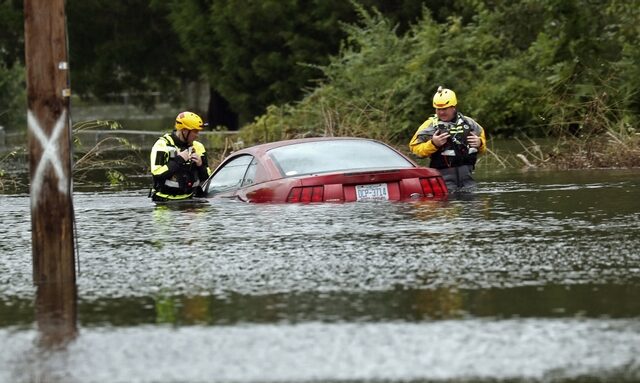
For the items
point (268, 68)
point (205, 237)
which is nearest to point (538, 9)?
point (268, 68)

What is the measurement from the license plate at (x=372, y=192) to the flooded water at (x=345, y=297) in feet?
0.35

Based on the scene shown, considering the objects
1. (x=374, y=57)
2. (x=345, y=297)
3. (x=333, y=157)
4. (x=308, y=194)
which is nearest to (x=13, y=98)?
(x=374, y=57)

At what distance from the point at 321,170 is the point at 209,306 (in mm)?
6547

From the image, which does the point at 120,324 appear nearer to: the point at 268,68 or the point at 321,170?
the point at 321,170

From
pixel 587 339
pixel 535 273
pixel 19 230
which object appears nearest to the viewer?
pixel 587 339

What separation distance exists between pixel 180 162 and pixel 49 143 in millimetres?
7284

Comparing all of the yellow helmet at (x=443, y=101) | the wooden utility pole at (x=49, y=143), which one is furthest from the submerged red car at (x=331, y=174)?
the wooden utility pole at (x=49, y=143)

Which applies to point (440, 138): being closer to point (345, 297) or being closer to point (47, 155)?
point (47, 155)

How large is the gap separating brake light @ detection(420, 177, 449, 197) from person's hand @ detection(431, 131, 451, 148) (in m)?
0.81

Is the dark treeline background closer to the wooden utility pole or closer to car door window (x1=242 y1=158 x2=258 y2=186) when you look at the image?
car door window (x1=242 y1=158 x2=258 y2=186)

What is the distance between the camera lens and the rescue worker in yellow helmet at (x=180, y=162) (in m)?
17.4

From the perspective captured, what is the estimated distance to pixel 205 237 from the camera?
1349 centimetres

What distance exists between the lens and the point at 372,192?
15.5 metres

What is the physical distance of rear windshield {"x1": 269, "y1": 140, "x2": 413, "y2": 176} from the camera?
15.8 meters
